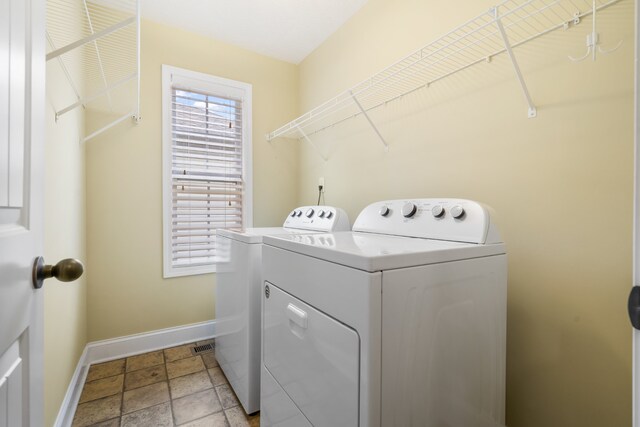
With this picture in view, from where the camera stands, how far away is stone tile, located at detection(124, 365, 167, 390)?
6.15 feet

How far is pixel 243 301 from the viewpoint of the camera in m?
1.63

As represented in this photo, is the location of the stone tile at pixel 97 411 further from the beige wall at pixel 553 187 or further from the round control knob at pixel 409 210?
the beige wall at pixel 553 187

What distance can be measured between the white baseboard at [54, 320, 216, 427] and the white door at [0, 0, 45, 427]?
56.3 inches

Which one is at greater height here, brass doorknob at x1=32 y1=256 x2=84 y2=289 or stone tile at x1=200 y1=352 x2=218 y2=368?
brass doorknob at x1=32 y1=256 x2=84 y2=289

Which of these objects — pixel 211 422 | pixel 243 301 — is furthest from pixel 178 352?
pixel 243 301

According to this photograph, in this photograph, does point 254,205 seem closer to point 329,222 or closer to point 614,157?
point 329,222

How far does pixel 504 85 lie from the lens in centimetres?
127

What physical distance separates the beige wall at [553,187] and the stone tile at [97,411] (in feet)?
6.58

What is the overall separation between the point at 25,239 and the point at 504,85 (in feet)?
5.41

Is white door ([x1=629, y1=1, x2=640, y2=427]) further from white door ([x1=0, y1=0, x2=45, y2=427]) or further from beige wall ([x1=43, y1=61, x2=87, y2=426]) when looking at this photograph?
beige wall ([x1=43, y1=61, x2=87, y2=426])

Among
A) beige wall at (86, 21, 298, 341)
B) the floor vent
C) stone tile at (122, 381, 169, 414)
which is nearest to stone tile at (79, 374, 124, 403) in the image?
stone tile at (122, 381, 169, 414)

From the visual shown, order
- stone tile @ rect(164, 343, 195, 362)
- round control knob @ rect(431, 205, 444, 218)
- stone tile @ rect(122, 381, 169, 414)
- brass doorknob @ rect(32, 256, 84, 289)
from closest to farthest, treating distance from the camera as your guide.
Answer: brass doorknob @ rect(32, 256, 84, 289)
round control knob @ rect(431, 205, 444, 218)
stone tile @ rect(122, 381, 169, 414)
stone tile @ rect(164, 343, 195, 362)

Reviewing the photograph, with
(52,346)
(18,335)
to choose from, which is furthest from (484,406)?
(52,346)

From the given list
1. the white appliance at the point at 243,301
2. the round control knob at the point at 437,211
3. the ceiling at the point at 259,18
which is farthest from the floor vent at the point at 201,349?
the ceiling at the point at 259,18
